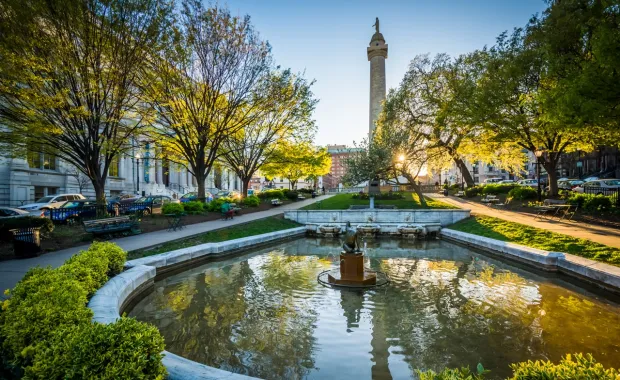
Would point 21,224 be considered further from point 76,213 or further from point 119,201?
point 119,201

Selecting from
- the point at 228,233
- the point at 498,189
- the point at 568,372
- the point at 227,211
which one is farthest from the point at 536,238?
the point at 498,189

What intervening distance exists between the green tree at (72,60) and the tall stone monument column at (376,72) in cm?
3127

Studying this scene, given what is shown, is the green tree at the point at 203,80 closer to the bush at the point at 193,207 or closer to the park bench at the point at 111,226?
the bush at the point at 193,207

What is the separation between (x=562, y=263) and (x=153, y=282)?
12.4 metres

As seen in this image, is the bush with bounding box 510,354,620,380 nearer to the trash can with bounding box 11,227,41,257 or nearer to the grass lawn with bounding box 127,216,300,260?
the grass lawn with bounding box 127,216,300,260

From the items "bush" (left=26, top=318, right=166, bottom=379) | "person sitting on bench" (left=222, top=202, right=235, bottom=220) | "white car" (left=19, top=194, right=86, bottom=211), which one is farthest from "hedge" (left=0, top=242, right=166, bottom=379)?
"white car" (left=19, top=194, right=86, bottom=211)

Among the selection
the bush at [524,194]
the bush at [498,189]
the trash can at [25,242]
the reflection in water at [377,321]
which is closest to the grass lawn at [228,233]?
the reflection in water at [377,321]

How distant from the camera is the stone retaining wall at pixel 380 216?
66.8ft

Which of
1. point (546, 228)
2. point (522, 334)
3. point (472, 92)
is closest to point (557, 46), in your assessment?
point (472, 92)

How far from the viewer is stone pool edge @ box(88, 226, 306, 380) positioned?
372 cm

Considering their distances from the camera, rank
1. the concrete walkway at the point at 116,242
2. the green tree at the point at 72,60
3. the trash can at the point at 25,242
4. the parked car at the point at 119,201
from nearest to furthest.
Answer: the concrete walkway at the point at 116,242 < the trash can at the point at 25,242 < the green tree at the point at 72,60 < the parked car at the point at 119,201

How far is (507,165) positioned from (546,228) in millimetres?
22091

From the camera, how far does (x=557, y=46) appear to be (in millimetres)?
16438

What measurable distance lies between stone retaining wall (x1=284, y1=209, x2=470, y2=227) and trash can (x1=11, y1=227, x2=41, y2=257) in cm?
1370
